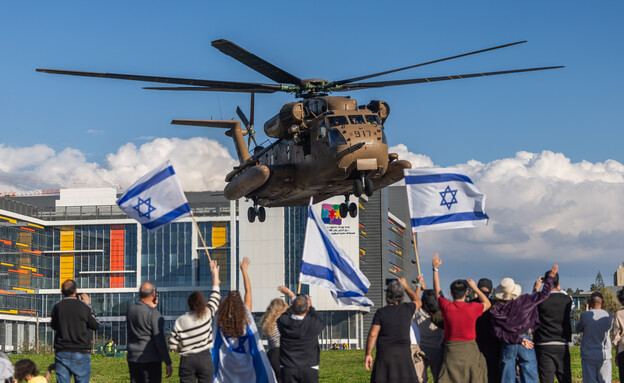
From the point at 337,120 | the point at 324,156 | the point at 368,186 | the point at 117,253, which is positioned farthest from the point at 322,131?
the point at 117,253

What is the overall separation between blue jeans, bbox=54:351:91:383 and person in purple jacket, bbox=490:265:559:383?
18.9 feet

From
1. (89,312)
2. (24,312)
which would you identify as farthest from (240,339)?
(24,312)

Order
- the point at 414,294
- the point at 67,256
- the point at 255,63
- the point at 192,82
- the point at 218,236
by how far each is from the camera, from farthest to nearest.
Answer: the point at 67,256 < the point at 218,236 < the point at 192,82 < the point at 255,63 < the point at 414,294

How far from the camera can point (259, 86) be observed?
30031 millimetres

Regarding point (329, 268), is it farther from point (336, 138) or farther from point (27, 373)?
point (336, 138)

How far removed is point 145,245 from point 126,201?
11038 cm

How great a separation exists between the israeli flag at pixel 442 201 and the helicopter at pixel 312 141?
479 inches

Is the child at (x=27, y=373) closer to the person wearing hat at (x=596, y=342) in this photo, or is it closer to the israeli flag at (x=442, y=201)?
the israeli flag at (x=442, y=201)

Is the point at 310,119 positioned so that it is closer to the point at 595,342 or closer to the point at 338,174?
the point at 338,174

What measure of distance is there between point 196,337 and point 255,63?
54.9 ft

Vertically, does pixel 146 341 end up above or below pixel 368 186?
below

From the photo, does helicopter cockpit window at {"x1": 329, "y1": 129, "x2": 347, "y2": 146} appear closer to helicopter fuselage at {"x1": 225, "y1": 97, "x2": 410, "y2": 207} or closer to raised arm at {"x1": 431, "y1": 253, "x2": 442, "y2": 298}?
helicopter fuselage at {"x1": 225, "y1": 97, "x2": 410, "y2": 207}

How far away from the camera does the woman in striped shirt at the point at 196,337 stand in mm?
11953

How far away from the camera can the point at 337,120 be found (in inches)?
1159
